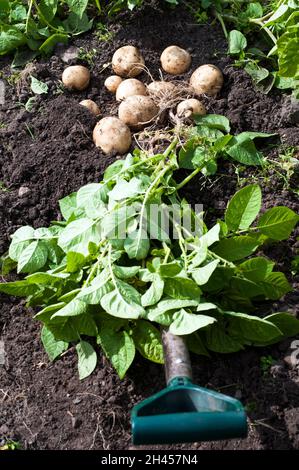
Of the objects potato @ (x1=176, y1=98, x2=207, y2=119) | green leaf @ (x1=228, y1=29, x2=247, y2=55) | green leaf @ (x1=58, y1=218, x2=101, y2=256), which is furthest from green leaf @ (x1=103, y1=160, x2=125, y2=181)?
green leaf @ (x1=228, y1=29, x2=247, y2=55)

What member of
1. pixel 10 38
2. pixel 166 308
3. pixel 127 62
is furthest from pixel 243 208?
pixel 10 38

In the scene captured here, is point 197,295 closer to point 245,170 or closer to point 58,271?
point 58,271

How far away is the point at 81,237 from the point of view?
91.9 inches

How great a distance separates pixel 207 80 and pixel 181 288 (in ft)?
3.54

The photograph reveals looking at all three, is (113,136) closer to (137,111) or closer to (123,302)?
(137,111)

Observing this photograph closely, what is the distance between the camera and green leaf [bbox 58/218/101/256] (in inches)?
91.7

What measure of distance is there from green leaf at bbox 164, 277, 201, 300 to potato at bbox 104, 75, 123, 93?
1.11 m

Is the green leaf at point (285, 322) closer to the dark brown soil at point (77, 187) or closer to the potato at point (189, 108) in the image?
the dark brown soil at point (77, 187)

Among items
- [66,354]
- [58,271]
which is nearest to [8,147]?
[58,271]

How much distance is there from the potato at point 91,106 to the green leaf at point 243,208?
2.63 feet

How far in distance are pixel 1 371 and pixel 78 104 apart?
1.12 m

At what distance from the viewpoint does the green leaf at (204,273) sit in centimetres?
215

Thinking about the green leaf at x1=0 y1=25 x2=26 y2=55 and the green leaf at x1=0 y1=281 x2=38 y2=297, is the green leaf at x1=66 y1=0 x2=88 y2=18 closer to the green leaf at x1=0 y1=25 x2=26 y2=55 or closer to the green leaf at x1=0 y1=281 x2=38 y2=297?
the green leaf at x1=0 y1=25 x2=26 y2=55

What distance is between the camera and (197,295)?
2170 millimetres
